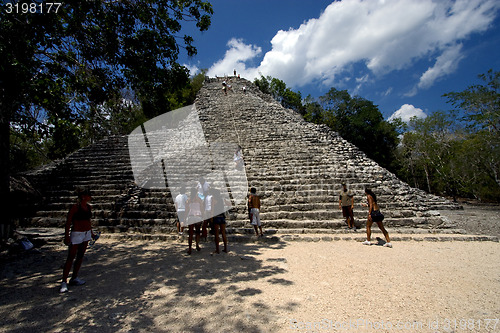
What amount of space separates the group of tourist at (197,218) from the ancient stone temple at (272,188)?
0.61 meters

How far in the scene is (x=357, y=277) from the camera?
3.20 metres

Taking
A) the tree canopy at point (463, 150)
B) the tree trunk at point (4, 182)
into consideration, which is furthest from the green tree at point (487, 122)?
the tree trunk at point (4, 182)

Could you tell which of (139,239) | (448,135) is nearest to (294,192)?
(139,239)

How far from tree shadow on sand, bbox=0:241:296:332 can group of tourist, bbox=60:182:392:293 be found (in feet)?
1.04

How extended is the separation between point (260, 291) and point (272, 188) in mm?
4750

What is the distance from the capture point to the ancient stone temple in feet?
19.9

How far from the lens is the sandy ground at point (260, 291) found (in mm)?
2188

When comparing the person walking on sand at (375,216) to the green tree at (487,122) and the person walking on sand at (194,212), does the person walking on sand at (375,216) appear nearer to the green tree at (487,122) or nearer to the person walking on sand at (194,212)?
the person walking on sand at (194,212)

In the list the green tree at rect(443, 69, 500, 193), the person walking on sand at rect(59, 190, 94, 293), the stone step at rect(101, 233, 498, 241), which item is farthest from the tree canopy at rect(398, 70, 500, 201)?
the person walking on sand at rect(59, 190, 94, 293)

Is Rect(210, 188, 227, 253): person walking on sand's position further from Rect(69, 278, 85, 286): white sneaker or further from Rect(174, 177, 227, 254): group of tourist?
Rect(69, 278, 85, 286): white sneaker

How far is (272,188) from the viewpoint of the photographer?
294 inches

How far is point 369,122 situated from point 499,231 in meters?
19.2

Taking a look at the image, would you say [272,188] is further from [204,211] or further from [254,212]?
[204,211]

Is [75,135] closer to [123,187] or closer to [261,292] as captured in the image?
[261,292]
